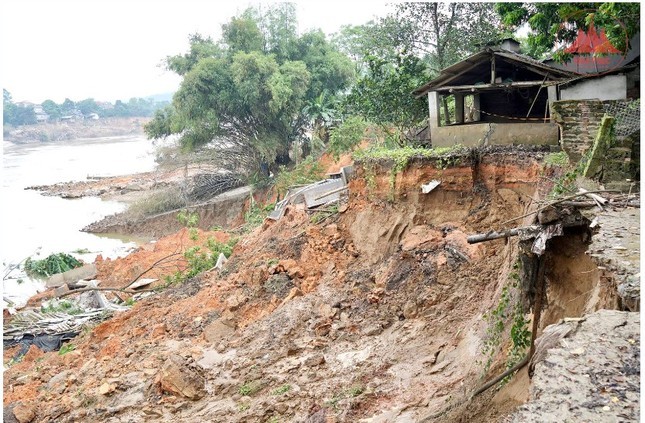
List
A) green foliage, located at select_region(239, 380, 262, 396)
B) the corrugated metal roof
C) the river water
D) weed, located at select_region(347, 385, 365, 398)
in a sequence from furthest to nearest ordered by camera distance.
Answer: the river water, the corrugated metal roof, green foliage, located at select_region(239, 380, 262, 396), weed, located at select_region(347, 385, 365, 398)

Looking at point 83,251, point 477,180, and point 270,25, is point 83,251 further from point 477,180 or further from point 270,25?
point 477,180

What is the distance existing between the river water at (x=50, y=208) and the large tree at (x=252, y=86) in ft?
13.9

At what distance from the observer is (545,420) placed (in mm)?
3496

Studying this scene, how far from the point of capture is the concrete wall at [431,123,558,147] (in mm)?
13227

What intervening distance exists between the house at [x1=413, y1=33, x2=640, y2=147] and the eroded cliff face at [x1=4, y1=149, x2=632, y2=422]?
2600mm

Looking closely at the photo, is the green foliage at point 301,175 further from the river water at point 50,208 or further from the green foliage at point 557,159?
the green foliage at point 557,159

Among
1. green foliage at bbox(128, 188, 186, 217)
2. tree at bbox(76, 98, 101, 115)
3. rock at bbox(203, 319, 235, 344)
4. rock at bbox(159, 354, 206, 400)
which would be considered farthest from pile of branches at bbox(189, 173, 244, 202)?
tree at bbox(76, 98, 101, 115)

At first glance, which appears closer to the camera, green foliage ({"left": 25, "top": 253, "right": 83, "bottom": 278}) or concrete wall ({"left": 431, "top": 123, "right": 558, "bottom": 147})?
concrete wall ({"left": 431, "top": 123, "right": 558, "bottom": 147})

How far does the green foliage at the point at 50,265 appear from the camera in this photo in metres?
22.8

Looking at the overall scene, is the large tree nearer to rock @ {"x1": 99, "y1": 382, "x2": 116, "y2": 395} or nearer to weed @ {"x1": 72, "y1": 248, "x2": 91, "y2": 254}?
weed @ {"x1": 72, "y1": 248, "x2": 91, "y2": 254}

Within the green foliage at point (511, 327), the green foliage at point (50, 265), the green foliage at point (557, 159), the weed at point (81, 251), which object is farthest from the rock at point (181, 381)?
the weed at point (81, 251)

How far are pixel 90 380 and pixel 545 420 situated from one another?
945 cm

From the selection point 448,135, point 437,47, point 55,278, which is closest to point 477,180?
point 448,135

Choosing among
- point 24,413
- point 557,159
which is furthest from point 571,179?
point 24,413
